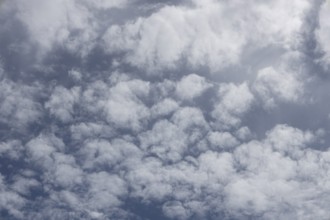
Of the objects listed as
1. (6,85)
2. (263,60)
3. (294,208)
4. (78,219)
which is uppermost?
(263,60)

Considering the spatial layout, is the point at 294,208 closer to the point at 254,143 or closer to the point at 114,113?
the point at 254,143

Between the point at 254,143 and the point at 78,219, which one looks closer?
the point at 254,143

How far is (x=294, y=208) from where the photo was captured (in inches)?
854

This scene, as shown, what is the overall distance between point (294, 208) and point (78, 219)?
1277 centimetres

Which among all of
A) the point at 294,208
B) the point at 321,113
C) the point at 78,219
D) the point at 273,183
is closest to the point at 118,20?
the point at 321,113

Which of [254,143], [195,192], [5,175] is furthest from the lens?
[195,192]

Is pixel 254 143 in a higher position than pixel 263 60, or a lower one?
lower

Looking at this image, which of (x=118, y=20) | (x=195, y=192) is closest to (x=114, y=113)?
(x=118, y=20)

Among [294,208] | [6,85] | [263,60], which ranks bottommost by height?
[294,208]

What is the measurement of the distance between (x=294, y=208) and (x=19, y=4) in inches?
709

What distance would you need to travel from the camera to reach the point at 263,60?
47.4 ft

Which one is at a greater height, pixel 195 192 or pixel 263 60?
pixel 263 60

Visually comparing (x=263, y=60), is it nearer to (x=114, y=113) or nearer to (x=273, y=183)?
(x=114, y=113)

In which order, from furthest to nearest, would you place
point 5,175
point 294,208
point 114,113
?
point 294,208, point 5,175, point 114,113
